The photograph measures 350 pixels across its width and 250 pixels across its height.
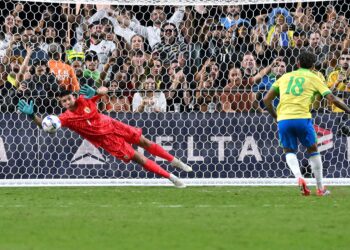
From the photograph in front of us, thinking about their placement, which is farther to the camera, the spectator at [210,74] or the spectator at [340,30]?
the spectator at [340,30]

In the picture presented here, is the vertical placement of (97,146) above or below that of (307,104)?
below

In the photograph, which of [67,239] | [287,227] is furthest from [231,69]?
[67,239]

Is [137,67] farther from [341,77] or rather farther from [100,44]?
[341,77]

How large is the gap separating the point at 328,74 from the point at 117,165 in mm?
3891

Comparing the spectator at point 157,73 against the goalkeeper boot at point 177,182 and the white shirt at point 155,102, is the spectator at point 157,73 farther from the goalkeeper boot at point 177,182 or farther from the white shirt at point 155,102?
the goalkeeper boot at point 177,182

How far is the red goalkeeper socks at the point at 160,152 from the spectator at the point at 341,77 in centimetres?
322

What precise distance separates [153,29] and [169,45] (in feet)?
1.68

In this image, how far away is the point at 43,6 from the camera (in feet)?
55.2

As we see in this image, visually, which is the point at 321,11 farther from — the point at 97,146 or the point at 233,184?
the point at 97,146

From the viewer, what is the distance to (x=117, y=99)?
15.4m

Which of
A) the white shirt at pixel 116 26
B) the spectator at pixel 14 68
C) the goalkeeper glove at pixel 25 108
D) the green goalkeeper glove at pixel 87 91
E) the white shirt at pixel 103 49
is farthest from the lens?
the white shirt at pixel 116 26

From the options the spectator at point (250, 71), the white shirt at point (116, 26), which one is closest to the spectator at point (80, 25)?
the white shirt at point (116, 26)

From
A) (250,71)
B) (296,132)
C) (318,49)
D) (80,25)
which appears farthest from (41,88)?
(296,132)

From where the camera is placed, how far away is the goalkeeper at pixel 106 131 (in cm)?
1352
